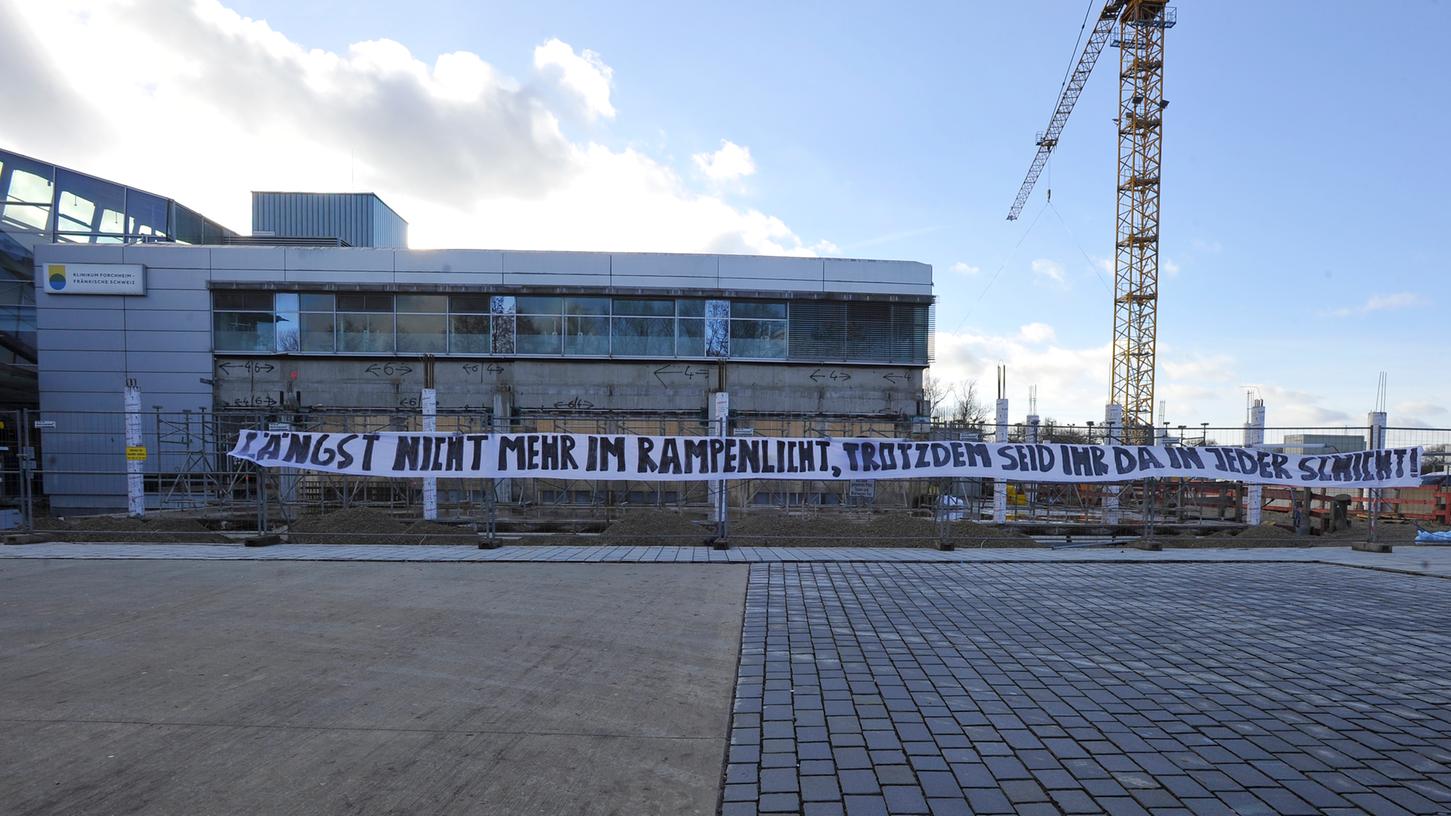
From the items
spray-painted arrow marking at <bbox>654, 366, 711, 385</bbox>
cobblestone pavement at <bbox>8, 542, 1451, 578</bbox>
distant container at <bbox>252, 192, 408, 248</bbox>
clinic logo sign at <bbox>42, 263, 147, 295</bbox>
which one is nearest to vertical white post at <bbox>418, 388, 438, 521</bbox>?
cobblestone pavement at <bbox>8, 542, 1451, 578</bbox>

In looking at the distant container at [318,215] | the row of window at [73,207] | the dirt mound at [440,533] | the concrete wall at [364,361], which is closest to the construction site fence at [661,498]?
the dirt mound at [440,533]

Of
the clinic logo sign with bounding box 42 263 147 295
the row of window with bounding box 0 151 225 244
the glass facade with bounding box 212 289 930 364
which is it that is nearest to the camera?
the clinic logo sign with bounding box 42 263 147 295

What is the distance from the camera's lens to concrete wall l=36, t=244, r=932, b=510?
1115 inches

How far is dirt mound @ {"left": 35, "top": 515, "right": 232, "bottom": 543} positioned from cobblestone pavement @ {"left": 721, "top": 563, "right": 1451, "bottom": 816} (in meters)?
12.0

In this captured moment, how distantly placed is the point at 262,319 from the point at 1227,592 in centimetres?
3229

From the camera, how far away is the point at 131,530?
47.1ft

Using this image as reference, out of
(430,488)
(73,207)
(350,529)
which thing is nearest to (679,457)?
(350,529)

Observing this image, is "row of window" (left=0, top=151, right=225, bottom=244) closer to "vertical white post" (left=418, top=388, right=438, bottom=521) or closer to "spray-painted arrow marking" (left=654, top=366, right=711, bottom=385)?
"vertical white post" (left=418, top=388, right=438, bottom=521)

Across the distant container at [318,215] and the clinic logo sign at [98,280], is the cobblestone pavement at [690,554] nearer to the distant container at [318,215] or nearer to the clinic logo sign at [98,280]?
the clinic logo sign at [98,280]

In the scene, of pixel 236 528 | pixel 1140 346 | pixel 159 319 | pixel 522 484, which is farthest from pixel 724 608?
pixel 1140 346

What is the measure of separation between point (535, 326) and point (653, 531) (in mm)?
16733

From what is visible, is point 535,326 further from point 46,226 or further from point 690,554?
point 46,226

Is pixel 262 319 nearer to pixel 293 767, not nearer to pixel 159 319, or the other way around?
pixel 159 319

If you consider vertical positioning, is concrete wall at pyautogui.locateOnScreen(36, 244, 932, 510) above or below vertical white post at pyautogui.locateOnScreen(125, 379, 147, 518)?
above
